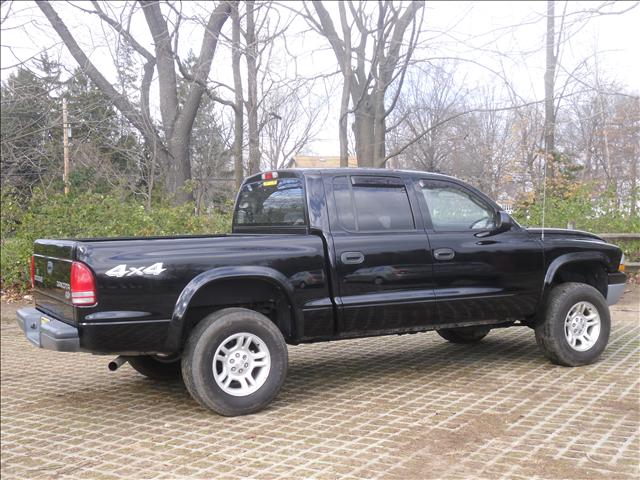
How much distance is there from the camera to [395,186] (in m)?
6.11

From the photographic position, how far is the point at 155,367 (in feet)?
20.7

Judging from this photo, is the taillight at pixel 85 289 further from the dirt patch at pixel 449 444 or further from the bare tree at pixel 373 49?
the bare tree at pixel 373 49

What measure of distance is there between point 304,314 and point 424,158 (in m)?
17.8

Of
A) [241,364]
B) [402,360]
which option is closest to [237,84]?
[402,360]

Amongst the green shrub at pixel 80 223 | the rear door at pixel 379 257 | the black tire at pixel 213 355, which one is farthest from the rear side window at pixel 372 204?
the green shrub at pixel 80 223

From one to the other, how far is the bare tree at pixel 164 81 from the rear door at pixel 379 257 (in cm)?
675

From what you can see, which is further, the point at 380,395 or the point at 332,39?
the point at 332,39

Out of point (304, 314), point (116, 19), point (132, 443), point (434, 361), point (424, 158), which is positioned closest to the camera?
point (132, 443)

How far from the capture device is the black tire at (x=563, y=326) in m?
6.41

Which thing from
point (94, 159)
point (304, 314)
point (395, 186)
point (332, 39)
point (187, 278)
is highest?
point (332, 39)

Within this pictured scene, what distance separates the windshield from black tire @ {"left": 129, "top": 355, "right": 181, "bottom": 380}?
153 centimetres

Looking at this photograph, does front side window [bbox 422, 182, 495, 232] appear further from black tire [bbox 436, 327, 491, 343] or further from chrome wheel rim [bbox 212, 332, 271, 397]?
chrome wheel rim [bbox 212, 332, 271, 397]

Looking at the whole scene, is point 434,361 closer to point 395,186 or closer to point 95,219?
point 395,186

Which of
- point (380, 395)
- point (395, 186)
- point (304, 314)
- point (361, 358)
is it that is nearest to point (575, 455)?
point (380, 395)
